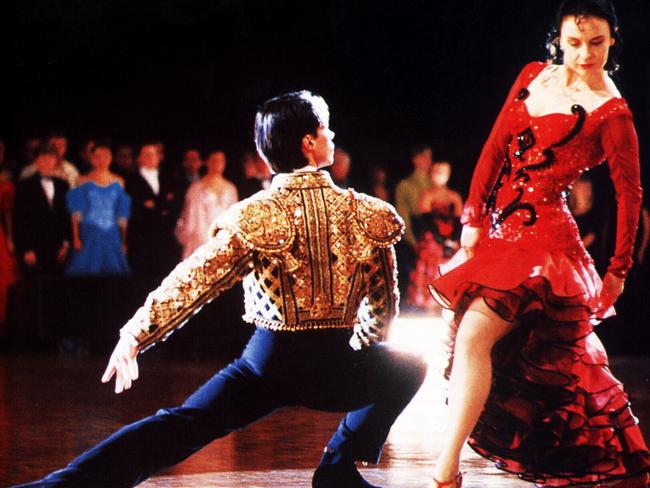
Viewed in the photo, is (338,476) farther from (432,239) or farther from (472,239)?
(432,239)

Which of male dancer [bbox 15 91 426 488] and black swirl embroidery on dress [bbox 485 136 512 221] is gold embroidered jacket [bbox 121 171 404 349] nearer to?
male dancer [bbox 15 91 426 488]

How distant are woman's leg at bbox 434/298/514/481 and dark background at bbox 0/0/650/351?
7960 mm

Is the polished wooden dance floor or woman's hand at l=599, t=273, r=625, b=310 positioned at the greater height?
woman's hand at l=599, t=273, r=625, b=310

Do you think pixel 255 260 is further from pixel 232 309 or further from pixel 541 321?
pixel 232 309

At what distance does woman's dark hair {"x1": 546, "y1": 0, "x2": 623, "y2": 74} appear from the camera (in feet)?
15.4

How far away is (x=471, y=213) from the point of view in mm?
4930

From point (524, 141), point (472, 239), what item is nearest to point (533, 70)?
point (524, 141)

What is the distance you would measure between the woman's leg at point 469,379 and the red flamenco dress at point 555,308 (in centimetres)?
10

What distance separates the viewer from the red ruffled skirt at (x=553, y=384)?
15.5ft

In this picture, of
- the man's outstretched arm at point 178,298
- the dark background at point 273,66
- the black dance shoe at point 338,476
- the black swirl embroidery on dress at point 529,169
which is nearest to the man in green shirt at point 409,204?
the dark background at point 273,66

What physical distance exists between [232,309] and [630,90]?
411 cm

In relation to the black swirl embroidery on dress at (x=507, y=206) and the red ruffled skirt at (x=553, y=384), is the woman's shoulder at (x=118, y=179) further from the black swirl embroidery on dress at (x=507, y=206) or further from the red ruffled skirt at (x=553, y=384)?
the red ruffled skirt at (x=553, y=384)

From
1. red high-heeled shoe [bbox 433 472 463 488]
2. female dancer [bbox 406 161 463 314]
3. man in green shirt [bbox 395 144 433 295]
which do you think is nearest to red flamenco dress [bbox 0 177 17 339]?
man in green shirt [bbox 395 144 433 295]

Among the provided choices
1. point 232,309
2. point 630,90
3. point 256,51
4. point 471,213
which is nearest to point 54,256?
point 232,309
